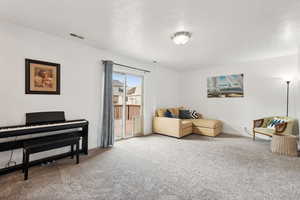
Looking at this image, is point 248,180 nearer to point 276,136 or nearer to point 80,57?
point 276,136

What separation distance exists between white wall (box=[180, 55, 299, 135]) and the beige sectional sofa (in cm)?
57

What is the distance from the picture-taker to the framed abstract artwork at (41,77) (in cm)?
256

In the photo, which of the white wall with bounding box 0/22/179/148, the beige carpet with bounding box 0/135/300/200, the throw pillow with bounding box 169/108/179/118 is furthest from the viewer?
the throw pillow with bounding box 169/108/179/118

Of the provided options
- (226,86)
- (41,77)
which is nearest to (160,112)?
(226,86)

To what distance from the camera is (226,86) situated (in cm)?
505

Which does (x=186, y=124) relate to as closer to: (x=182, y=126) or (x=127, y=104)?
(x=182, y=126)

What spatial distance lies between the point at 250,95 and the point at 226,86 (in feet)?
2.52

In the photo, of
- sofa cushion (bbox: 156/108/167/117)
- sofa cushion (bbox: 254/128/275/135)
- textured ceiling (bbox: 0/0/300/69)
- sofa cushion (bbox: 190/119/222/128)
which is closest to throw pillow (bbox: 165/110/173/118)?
sofa cushion (bbox: 156/108/167/117)

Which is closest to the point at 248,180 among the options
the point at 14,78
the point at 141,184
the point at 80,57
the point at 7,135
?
the point at 141,184

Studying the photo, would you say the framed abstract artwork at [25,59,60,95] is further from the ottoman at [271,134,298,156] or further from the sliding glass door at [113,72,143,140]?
the ottoman at [271,134,298,156]

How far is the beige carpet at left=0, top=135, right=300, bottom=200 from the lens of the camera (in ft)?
5.90

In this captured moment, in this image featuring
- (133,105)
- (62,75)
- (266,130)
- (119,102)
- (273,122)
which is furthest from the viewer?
(133,105)

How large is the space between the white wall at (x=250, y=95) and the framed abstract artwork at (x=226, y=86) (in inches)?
4.9

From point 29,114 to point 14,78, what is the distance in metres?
0.65
